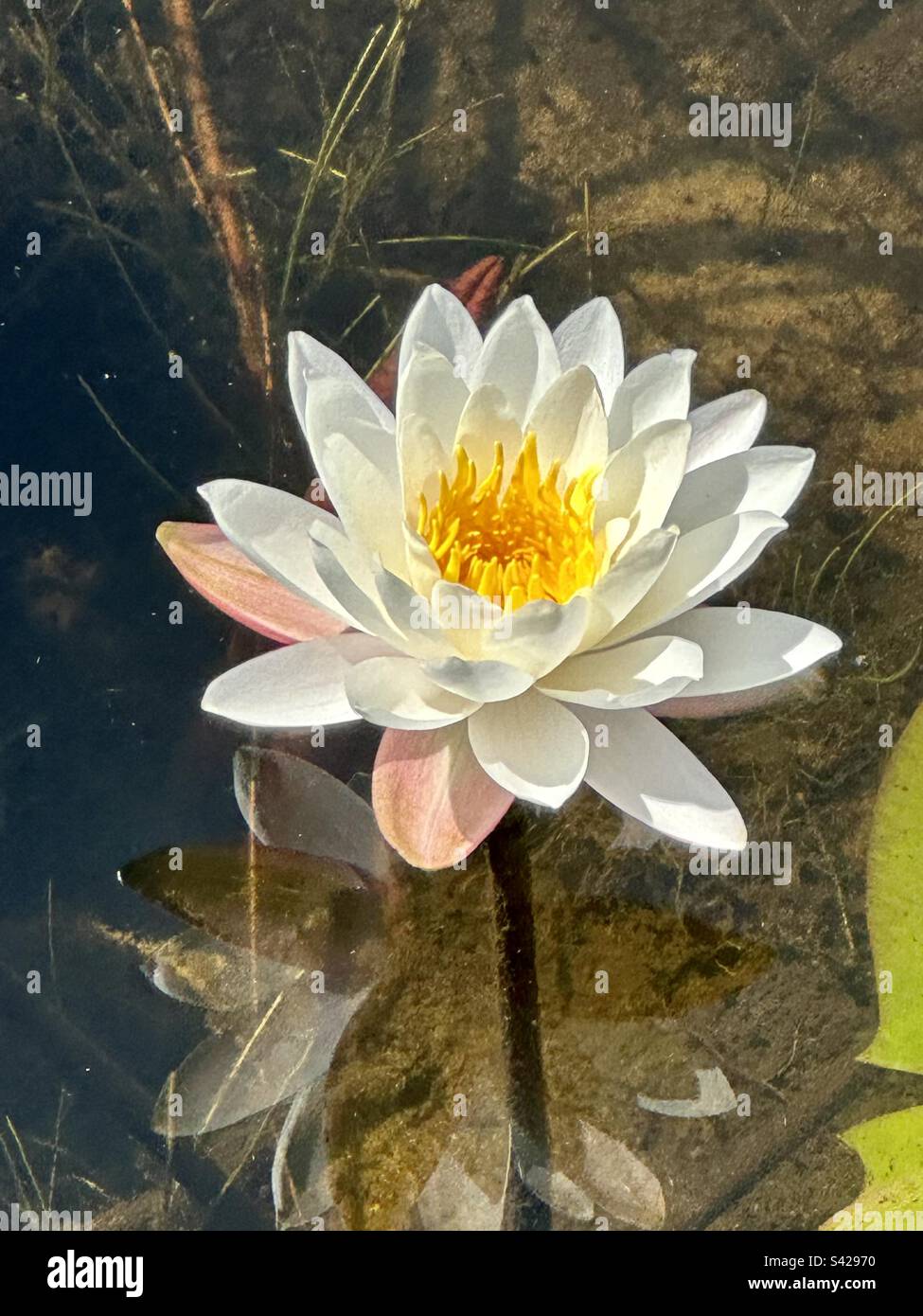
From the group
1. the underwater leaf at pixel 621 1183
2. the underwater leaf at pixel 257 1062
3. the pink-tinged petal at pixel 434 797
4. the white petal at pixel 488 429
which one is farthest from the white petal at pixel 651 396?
the underwater leaf at pixel 621 1183

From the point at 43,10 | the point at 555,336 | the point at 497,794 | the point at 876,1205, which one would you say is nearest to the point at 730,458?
the point at 555,336

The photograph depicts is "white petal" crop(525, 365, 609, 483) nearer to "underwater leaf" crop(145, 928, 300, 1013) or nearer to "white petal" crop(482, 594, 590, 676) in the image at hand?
"white petal" crop(482, 594, 590, 676)

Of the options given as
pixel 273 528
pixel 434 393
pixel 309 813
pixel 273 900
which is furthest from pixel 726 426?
pixel 273 900

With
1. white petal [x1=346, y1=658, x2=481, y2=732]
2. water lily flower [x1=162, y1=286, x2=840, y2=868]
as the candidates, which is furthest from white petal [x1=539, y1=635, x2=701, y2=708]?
white petal [x1=346, y1=658, x2=481, y2=732]

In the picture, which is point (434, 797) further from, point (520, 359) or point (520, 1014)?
point (520, 359)

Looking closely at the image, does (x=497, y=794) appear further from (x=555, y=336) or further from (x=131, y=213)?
(x=131, y=213)

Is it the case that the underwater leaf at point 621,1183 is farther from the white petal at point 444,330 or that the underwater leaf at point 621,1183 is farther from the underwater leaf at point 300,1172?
the white petal at point 444,330
